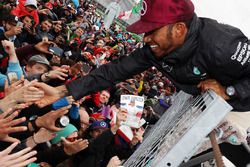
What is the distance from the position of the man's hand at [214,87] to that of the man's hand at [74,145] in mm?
1504

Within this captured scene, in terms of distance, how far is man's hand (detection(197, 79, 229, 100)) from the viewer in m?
2.11

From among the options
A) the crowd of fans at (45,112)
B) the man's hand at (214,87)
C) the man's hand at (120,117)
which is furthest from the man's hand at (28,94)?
the man's hand at (214,87)

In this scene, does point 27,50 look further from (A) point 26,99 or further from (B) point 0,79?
(A) point 26,99

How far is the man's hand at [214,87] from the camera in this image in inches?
83.2

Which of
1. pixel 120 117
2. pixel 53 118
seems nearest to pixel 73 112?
pixel 120 117

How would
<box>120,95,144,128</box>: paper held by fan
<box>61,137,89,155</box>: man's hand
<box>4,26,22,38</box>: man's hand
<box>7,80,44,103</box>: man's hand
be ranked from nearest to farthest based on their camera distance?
1. <box>7,80,44,103</box>: man's hand
2. <box>120,95,144,128</box>: paper held by fan
3. <box>61,137,89,155</box>: man's hand
4. <box>4,26,22,38</box>: man's hand

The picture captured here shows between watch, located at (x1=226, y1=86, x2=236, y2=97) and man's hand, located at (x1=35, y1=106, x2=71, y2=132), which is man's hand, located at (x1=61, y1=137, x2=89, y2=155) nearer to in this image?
man's hand, located at (x1=35, y1=106, x2=71, y2=132)

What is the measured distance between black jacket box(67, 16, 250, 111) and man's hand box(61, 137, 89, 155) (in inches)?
45.9

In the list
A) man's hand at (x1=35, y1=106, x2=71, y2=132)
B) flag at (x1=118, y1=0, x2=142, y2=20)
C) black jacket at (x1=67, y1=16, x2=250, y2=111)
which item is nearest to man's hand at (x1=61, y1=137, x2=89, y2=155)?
man's hand at (x1=35, y1=106, x2=71, y2=132)

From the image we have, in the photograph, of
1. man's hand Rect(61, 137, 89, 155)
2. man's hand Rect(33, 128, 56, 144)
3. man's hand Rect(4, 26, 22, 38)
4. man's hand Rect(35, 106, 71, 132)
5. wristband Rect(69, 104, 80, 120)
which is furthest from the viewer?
man's hand Rect(4, 26, 22, 38)

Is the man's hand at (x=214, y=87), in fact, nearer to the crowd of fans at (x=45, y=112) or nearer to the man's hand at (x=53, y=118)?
the crowd of fans at (x=45, y=112)

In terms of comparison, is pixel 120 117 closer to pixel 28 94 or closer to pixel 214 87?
pixel 28 94

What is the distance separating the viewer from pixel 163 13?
7.45ft

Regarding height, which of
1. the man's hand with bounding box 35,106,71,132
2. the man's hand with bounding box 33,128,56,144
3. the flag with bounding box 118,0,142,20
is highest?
the man's hand with bounding box 35,106,71,132
